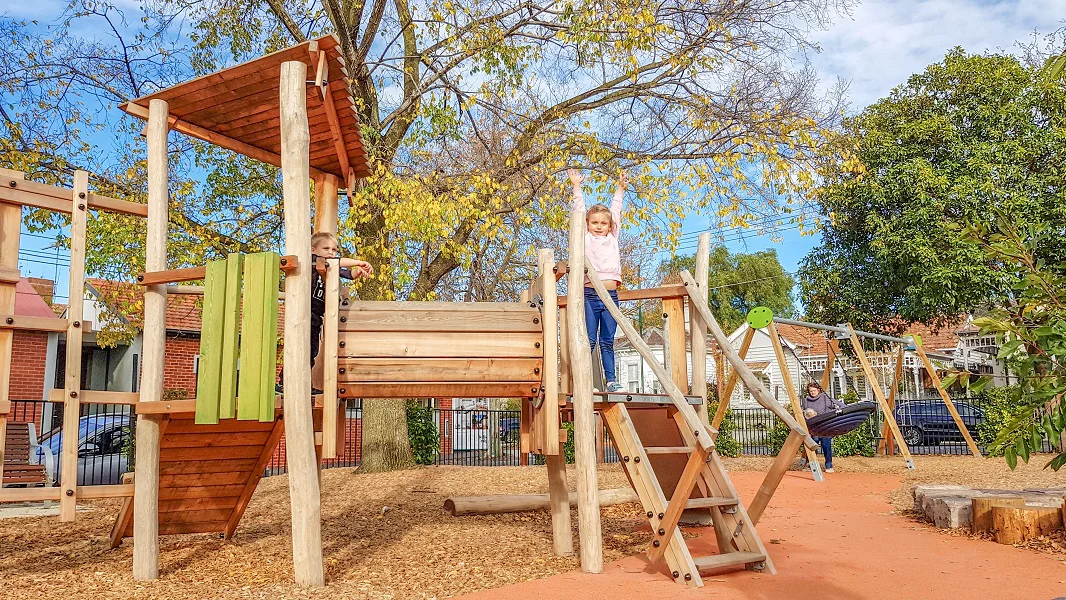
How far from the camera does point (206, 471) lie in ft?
22.4

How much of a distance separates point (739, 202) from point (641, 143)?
1901 mm

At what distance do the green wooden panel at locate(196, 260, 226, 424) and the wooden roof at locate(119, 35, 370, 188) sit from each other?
1.43m

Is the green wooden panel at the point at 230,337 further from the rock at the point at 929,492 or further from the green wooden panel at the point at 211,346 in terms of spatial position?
the rock at the point at 929,492

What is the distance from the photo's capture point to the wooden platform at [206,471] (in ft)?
21.3

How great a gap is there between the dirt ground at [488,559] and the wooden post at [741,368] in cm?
112

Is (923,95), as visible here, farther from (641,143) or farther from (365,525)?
(365,525)

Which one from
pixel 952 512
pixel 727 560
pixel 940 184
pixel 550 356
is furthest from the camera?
pixel 940 184

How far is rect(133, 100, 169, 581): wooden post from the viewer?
575 centimetres

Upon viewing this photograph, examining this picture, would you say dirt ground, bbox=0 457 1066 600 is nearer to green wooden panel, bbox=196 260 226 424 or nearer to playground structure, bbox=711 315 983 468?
green wooden panel, bbox=196 260 226 424

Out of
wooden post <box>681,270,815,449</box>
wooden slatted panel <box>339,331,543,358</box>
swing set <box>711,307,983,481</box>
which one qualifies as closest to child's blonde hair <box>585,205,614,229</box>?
wooden post <box>681,270,815,449</box>

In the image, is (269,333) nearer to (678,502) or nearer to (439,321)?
(439,321)

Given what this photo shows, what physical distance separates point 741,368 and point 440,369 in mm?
2366

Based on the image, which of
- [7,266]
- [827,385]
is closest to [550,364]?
[7,266]

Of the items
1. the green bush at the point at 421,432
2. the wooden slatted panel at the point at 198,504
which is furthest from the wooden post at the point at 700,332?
the green bush at the point at 421,432
